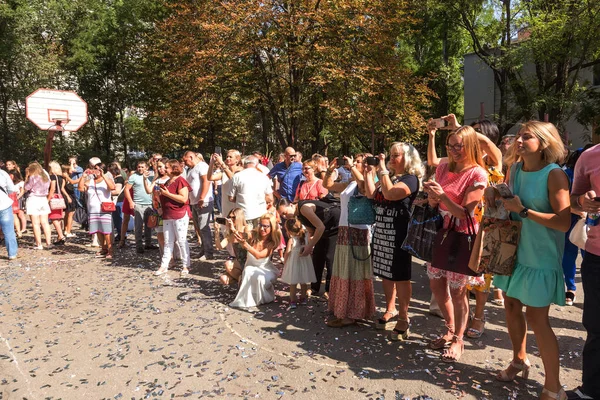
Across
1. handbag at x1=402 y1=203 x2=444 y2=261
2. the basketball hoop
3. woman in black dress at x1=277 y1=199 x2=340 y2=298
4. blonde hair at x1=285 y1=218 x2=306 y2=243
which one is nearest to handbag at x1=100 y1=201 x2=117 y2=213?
woman in black dress at x1=277 y1=199 x2=340 y2=298

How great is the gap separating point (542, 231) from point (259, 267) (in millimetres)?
3641

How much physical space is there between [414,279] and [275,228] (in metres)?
2.33

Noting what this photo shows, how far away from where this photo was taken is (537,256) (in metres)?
3.12

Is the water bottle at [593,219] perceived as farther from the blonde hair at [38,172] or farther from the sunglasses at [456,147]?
the blonde hair at [38,172]

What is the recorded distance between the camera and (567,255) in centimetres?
536

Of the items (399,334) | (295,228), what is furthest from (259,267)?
(399,334)

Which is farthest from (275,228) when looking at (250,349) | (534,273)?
(534,273)

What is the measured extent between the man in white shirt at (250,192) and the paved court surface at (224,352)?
1210mm

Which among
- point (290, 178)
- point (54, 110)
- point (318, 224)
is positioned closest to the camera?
point (318, 224)

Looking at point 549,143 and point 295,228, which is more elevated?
point 549,143

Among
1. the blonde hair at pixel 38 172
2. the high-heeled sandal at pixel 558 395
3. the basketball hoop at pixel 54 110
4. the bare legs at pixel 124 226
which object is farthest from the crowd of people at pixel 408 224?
the basketball hoop at pixel 54 110

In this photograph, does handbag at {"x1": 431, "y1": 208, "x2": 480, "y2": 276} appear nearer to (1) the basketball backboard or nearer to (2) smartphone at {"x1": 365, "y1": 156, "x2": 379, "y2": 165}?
(2) smartphone at {"x1": 365, "y1": 156, "x2": 379, "y2": 165}

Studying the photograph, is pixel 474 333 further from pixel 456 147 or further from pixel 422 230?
pixel 456 147

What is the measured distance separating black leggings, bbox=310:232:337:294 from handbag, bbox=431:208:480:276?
2207 mm
